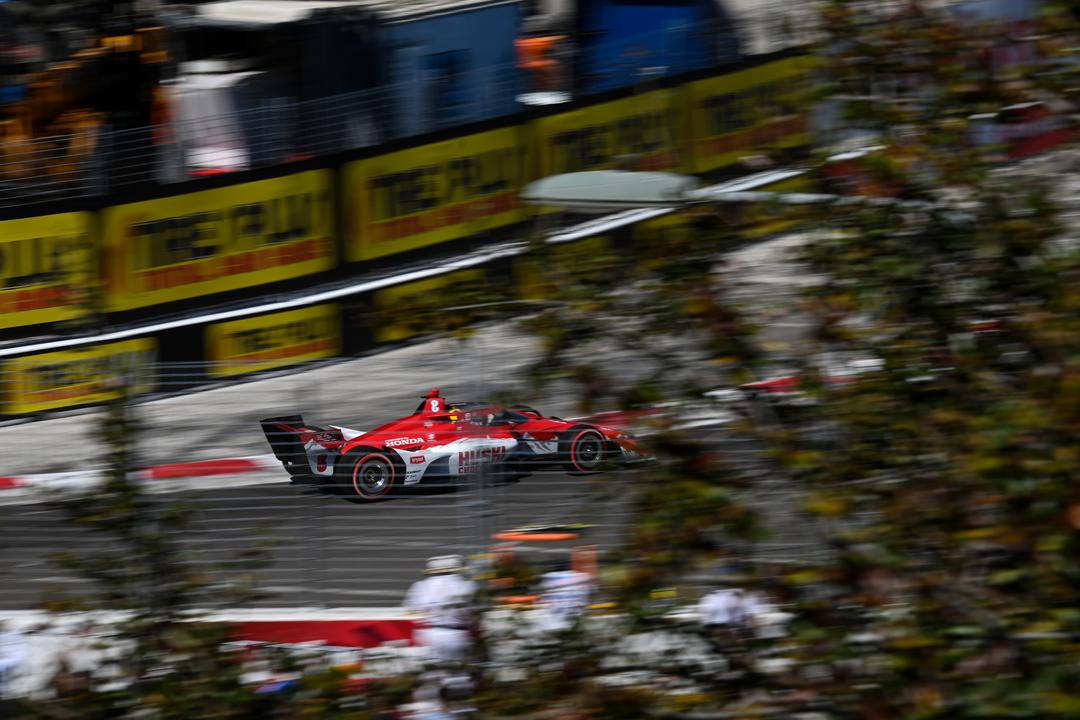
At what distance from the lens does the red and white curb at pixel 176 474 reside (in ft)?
13.6

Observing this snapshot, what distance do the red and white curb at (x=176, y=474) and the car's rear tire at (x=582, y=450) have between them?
1.28m

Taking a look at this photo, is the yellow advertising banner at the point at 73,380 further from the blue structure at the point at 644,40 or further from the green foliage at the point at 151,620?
the blue structure at the point at 644,40

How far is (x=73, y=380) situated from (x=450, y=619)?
7.82 feet

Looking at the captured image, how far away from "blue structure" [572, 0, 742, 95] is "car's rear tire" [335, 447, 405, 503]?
5.11 metres

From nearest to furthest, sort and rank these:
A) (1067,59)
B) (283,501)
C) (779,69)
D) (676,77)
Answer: (1067,59)
(779,69)
(283,501)
(676,77)

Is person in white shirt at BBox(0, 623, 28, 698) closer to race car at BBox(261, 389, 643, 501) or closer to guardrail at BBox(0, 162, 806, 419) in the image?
guardrail at BBox(0, 162, 806, 419)

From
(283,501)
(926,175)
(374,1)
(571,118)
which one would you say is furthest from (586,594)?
(374,1)

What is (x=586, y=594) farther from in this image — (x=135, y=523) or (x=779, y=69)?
(x=779, y=69)

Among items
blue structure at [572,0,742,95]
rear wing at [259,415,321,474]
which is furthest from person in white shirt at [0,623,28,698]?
blue structure at [572,0,742,95]

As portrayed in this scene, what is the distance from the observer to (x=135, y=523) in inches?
153

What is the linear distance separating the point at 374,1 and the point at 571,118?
7.10 feet

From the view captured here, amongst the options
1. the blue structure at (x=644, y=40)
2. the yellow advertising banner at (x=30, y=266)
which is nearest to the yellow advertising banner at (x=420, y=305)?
the blue structure at (x=644, y=40)

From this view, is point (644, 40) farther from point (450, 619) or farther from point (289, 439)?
point (450, 619)

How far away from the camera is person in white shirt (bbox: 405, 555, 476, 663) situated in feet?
11.2
